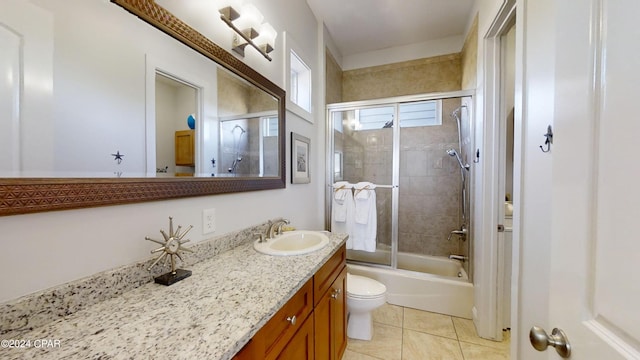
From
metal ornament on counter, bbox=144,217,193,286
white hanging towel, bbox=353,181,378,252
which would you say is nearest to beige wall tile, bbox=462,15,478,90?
white hanging towel, bbox=353,181,378,252

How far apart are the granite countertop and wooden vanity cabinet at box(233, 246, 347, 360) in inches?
2.8

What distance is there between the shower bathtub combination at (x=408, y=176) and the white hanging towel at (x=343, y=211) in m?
0.12

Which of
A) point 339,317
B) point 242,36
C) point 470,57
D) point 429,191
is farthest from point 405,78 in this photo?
point 339,317

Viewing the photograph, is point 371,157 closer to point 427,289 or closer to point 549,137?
point 427,289

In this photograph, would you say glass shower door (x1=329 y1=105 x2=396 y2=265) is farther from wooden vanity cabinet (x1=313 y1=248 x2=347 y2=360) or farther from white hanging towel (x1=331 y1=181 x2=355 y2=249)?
wooden vanity cabinet (x1=313 y1=248 x2=347 y2=360)

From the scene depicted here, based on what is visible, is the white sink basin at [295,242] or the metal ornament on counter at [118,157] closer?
the metal ornament on counter at [118,157]

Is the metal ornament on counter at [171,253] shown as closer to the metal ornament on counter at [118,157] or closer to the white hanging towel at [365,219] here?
the metal ornament on counter at [118,157]

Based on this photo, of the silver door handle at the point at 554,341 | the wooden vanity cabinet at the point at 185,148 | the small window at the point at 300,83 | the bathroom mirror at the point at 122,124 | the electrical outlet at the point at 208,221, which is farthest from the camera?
the small window at the point at 300,83

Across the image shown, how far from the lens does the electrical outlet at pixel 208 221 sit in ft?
3.69

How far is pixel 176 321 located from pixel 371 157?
2579 mm

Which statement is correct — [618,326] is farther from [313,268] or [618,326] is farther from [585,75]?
[313,268]

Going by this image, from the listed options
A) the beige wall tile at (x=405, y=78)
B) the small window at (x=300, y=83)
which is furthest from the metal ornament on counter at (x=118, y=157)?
the beige wall tile at (x=405, y=78)

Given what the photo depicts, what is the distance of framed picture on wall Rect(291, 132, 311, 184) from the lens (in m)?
1.97

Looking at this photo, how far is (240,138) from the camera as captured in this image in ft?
4.54
